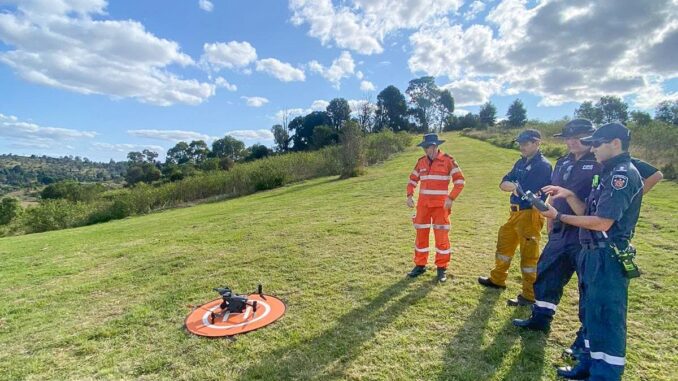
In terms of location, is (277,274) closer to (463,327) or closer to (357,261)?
(357,261)

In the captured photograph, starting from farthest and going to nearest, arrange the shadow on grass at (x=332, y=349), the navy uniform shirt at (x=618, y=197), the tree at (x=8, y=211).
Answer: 1. the tree at (x=8, y=211)
2. the shadow on grass at (x=332, y=349)
3. the navy uniform shirt at (x=618, y=197)

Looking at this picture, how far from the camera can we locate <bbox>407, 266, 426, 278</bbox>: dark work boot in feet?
17.4

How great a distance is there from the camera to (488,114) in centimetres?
Answer: 6341

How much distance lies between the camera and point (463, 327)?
3.81 metres

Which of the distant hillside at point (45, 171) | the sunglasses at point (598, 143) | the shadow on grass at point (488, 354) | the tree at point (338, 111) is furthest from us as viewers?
the distant hillside at point (45, 171)

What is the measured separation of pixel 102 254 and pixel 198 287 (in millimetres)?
4556

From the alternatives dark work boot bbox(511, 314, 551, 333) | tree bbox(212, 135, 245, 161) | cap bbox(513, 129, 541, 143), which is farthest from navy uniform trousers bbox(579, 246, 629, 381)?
tree bbox(212, 135, 245, 161)

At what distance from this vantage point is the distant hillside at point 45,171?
3105 inches

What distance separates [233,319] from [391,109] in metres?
64.3

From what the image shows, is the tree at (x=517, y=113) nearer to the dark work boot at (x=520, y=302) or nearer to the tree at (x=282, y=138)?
the tree at (x=282, y=138)

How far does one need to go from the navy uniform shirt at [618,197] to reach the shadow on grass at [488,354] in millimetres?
1290

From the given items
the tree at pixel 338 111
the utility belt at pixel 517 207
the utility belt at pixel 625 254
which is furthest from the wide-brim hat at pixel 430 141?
the tree at pixel 338 111

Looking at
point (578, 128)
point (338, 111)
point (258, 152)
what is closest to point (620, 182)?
point (578, 128)

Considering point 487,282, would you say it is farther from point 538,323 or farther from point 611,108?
point 611,108
